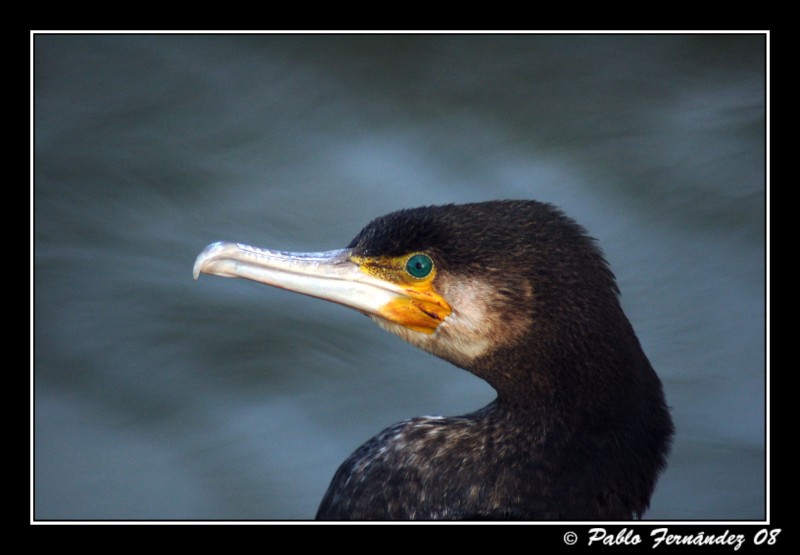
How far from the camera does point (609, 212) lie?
592cm

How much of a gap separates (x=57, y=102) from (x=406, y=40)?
67.4 inches

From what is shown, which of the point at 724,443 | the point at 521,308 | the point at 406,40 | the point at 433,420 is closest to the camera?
the point at 521,308

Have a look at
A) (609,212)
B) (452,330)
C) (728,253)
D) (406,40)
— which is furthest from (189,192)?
(452,330)

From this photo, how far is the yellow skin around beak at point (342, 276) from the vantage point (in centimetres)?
348

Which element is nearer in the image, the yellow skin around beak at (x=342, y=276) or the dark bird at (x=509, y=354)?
the dark bird at (x=509, y=354)

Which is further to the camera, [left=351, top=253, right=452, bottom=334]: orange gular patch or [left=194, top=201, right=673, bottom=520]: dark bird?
[left=351, top=253, right=452, bottom=334]: orange gular patch

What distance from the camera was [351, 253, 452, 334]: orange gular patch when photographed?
3.45 metres

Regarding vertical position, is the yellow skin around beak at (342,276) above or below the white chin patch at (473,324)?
above

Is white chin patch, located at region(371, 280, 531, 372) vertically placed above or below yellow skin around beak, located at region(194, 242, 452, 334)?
below

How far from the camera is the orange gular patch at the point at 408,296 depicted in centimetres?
345

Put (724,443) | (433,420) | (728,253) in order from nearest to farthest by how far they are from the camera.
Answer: (433,420), (724,443), (728,253)

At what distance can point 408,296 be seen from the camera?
3475mm

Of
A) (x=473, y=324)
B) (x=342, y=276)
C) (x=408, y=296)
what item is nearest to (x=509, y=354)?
(x=473, y=324)

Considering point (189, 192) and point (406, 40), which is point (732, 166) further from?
point (189, 192)
